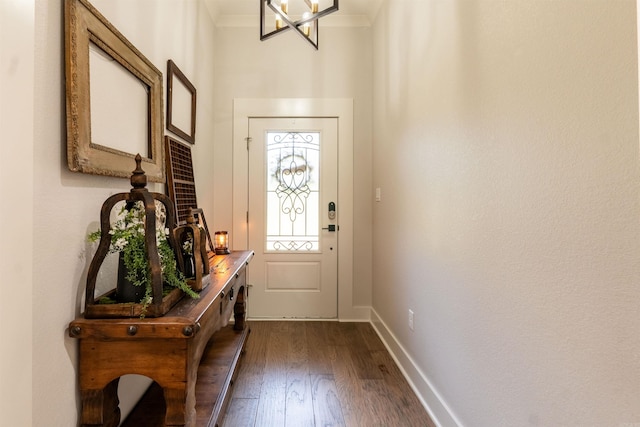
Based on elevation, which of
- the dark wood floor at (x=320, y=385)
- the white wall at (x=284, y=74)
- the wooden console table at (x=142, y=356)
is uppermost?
the white wall at (x=284, y=74)

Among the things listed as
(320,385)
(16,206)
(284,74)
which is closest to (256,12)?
(284,74)

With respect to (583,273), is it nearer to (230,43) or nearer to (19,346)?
(19,346)

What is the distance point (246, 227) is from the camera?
3.24 metres

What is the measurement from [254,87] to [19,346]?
2.82 m

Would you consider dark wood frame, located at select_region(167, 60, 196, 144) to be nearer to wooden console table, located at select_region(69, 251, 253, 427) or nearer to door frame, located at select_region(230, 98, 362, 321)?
door frame, located at select_region(230, 98, 362, 321)

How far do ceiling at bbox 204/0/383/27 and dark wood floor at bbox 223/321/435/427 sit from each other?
293cm

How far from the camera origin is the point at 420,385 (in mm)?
1975

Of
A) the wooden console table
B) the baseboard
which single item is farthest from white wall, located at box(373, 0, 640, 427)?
the wooden console table

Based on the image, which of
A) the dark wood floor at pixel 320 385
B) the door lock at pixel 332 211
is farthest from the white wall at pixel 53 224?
the door lock at pixel 332 211

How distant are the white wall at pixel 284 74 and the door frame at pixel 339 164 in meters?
0.06

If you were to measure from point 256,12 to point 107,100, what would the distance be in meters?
2.29

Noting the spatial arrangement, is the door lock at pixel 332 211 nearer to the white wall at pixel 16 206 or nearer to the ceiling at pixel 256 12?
the ceiling at pixel 256 12

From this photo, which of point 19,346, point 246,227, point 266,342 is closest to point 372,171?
point 246,227

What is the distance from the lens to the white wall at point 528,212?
801mm
